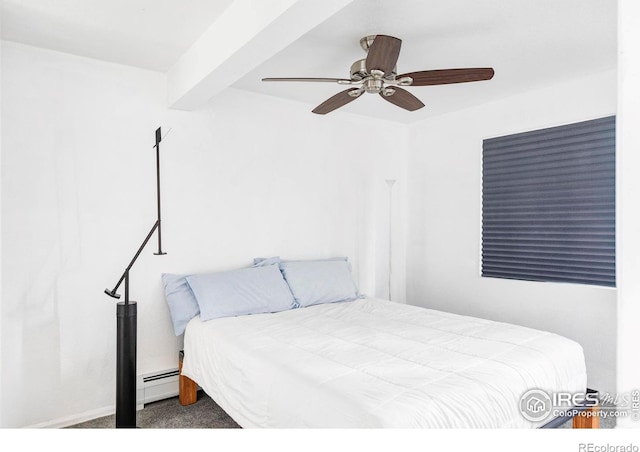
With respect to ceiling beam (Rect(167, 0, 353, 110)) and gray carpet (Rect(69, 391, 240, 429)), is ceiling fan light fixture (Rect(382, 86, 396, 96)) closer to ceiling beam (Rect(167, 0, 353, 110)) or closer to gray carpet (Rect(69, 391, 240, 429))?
ceiling beam (Rect(167, 0, 353, 110))

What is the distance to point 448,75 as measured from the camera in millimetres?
2338

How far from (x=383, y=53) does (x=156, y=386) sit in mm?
2634

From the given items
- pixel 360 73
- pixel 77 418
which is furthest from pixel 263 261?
pixel 360 73

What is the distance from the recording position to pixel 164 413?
9.36ft

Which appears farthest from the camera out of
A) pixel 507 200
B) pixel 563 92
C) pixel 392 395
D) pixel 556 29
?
pixel 507 200

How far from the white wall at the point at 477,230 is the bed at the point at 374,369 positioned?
102 centimetres

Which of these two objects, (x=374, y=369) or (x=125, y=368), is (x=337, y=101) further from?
(x=125, y=368)

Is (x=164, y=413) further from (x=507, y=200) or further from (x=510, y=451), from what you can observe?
(x=507, y=200)

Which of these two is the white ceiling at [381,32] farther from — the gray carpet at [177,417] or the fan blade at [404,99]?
the gray carpet at [177,417]

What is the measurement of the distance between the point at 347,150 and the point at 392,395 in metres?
2.93

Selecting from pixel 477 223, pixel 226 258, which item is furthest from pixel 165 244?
pixel 477 223

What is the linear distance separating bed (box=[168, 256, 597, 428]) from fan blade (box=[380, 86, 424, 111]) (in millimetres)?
1469

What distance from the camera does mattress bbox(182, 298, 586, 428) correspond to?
5.39ft

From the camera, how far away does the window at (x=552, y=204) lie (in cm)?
312
